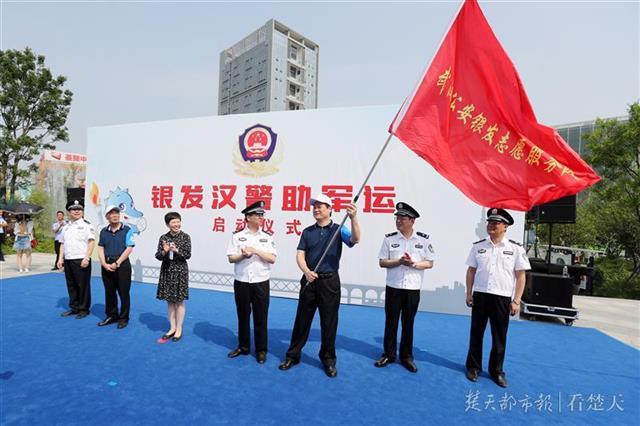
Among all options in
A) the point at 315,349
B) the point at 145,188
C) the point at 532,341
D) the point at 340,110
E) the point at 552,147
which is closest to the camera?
the point at 552,147

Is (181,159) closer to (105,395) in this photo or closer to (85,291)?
(85,291)

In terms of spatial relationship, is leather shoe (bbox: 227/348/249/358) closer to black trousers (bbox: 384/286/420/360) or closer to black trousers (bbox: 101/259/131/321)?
black trousers (bbox: 384/286/420/360)

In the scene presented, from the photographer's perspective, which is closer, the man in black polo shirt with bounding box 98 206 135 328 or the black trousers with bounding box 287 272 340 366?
the black trousers with bounding box 287 272 340 366

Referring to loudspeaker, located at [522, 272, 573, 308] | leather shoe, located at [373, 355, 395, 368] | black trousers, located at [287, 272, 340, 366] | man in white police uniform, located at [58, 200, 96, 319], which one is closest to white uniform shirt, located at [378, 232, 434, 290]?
black trousers, located at [287, 272, 340, 366]

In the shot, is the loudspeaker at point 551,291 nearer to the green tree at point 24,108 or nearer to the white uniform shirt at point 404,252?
the white uniform shirt at point 404,252

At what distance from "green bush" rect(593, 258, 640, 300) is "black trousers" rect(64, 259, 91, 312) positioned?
12881mm

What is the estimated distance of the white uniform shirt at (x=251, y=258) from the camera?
133 inches

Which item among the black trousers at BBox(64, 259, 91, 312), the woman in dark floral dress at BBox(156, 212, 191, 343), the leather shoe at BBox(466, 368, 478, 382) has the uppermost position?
the woman in dark floral dress at BBox(156, 212, 191, 343)

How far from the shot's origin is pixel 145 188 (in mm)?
7152

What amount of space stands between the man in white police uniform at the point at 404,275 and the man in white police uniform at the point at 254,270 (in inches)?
44.9

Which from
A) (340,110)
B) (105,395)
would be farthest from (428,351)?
(340,110)

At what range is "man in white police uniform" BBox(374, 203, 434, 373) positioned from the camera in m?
3.29

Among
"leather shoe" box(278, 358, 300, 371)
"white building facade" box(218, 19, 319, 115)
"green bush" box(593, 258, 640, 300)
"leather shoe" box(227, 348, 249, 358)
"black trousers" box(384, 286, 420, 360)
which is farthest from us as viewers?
"white building facade" box(218, 19, 319, 115)

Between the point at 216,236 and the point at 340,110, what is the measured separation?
326cm
